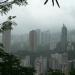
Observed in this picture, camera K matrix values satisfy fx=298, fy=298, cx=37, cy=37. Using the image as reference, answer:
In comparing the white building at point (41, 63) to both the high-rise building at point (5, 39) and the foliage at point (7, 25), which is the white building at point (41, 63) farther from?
the foliage at point (7, 25)

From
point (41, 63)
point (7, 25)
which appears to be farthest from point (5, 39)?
point (41, 63)

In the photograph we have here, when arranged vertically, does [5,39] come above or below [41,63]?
above

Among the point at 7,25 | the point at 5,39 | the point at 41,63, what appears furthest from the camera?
the point at 41,63

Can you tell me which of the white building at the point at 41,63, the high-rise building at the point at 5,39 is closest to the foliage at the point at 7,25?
the high-rise building at the point at 5,39

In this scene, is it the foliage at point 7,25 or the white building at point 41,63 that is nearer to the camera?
the foliage at point 7,25

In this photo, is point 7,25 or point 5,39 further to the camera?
point 5,39

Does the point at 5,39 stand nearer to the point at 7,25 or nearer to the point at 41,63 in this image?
the point at 7,25

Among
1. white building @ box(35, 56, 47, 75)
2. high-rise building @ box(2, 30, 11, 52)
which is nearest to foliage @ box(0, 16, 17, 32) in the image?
high-rise building @ box(2, 30, 11, 52)

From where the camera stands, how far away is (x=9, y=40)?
13445mm

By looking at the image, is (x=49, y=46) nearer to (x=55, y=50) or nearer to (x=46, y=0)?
(x=55, y=50)

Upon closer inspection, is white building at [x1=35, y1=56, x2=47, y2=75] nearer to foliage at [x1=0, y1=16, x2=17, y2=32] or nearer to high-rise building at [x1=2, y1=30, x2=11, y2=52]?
high-rise building at [x1=2, y1=30, x2=11, y2=52]

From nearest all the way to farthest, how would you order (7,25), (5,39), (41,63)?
(7,25) → (5,39) → (41,63)

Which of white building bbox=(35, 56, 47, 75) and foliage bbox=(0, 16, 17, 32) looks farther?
white building bbox=(35, 56, 47, 75)

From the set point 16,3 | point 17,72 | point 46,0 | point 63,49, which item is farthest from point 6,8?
point 63,49
